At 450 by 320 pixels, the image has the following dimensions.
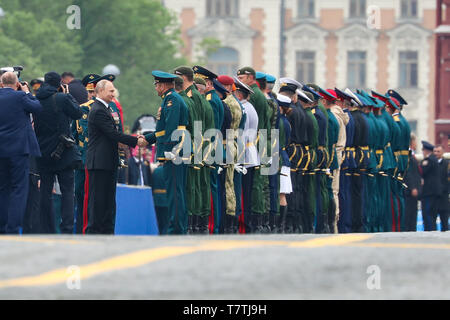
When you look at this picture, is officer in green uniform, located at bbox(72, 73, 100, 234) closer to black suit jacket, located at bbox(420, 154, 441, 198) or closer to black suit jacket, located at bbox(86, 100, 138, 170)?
black suit jacket, located at bbox(86, 100, 138, 170)

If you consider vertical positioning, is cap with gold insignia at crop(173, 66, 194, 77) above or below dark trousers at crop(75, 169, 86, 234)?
above

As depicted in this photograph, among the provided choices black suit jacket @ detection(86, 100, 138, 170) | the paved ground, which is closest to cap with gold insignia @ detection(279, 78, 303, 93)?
black suit jacket @ detection(86, 100, 138, 170)

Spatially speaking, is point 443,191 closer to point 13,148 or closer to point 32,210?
point 32,210

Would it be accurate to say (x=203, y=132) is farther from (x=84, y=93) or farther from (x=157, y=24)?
(x=157, y=24)

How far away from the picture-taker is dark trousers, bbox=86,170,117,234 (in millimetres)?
14273

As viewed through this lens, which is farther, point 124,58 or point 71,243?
point 124,58

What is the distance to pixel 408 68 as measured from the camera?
232 ft

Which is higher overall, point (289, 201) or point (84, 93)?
point (84, 93)

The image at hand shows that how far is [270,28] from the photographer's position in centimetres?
7056

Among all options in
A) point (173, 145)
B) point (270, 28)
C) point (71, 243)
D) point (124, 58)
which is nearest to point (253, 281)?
point (71, 243)

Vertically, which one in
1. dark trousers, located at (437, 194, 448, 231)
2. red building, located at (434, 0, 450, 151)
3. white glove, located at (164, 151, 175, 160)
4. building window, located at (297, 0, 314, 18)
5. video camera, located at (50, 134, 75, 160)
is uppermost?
building window, located at (297, 0, 314, 18)

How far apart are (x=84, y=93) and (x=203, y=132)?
8.99ft

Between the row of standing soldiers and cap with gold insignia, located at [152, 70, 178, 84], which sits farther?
the row of standing soldiers

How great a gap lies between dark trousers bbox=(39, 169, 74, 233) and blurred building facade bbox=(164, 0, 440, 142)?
53723mm
